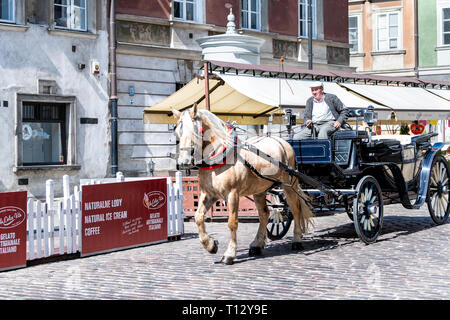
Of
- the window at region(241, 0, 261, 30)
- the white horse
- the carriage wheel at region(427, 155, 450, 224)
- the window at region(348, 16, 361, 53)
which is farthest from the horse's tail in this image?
the window at region(348, 16, 361, 53)

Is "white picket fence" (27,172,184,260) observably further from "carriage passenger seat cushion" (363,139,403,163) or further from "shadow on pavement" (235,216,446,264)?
"carriage passenger seat cushion" (363,139,403,163)

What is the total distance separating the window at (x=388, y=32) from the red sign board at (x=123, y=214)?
2771cm

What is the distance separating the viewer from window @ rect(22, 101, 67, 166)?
18.0m

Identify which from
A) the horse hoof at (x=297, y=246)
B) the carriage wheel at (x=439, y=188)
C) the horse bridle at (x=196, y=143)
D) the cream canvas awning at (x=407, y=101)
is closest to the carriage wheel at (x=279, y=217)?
the horse hoof at (x=297, y=246)

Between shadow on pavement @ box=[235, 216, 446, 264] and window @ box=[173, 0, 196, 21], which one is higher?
window @ box=[173, 0, 196, 21]

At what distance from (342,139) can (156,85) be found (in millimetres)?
11078

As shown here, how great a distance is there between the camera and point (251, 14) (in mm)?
24031

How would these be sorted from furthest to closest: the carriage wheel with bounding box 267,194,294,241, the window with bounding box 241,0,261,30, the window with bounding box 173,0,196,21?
the window with bounding box 241,0,261,30 → the window with bounding box 173,0,196,21 → the carriage wheel with bounding box 267,194,294,241

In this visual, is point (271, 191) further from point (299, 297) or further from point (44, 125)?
point (44, 125)

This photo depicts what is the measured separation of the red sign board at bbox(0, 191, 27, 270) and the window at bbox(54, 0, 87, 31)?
35.2 feet

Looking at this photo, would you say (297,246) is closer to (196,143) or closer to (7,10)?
(196,143)

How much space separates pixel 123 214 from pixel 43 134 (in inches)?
351

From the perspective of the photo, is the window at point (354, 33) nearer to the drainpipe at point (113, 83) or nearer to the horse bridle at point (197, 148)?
the drainpipe at point (113, 83)
